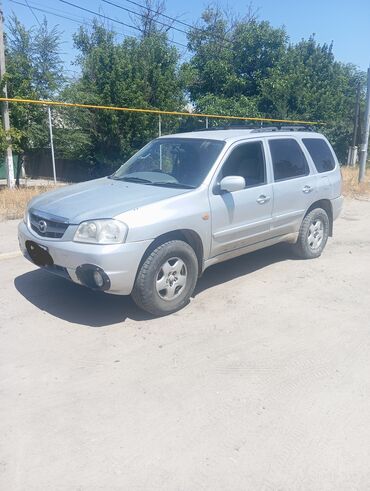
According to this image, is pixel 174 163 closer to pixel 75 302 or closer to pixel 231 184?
pixel 231 184

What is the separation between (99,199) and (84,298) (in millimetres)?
1125

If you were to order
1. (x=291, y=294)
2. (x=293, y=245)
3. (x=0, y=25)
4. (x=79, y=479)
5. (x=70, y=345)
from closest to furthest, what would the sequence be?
(x=79, y=479) < (x=70, y=345) < (x=291, y=294) < (x=293, y=245) < (x=0, y=25)

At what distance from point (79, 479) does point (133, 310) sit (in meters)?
2.36

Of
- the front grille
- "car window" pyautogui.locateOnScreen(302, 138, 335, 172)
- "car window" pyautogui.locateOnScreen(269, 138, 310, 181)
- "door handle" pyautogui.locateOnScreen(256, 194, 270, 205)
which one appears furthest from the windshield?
"car window" pyautogui.locateOnScreen(302, 138, 335, 172)

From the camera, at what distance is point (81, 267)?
13.7 feet

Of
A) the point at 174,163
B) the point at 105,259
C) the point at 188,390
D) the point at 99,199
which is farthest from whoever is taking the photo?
the point at 174,163

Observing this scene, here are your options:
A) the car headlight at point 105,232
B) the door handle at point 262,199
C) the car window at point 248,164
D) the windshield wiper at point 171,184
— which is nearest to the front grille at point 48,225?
the car headlight at point 105,232

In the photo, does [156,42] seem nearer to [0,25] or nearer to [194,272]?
[0,25]

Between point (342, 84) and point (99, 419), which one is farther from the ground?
point (342, 84)

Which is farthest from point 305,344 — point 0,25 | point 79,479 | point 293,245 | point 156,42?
point 156,42

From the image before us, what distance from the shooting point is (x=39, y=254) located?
4570mm

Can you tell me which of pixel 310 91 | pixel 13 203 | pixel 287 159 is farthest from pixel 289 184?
pixel 310 91

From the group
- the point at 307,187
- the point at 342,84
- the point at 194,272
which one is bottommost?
the point at 194,272

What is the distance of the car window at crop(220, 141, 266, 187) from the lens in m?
5.28
